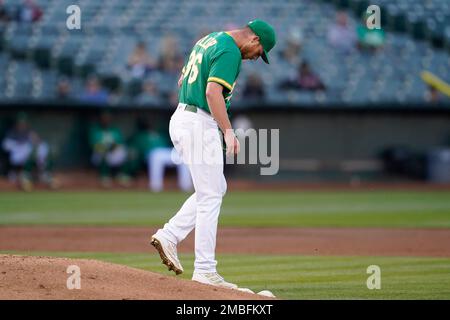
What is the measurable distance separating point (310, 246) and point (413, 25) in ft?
48.0

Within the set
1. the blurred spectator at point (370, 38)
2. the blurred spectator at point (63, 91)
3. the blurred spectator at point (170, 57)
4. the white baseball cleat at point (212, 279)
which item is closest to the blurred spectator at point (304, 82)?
the blurred spectator at point (370, 38)

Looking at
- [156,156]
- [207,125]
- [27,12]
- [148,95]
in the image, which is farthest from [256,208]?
[207,125]

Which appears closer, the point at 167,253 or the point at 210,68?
the point at 210,68

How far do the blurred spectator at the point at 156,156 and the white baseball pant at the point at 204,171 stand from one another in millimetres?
14561

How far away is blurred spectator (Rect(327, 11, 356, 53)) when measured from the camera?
24672 millimetres

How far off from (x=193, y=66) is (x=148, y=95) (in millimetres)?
15563

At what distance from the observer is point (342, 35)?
24734 mm

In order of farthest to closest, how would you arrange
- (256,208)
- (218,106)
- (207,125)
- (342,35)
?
(342,35) → (256,208) → (207,125) → (218,106)

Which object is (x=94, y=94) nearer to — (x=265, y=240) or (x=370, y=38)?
(x=370, y=38)

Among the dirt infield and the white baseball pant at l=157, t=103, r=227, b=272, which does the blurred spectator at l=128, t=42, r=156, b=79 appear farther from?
the white baseball pant at l=157, t=103, r=227, b=272

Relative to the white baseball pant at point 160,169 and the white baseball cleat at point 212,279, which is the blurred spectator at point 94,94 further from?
the white baseball cleat at point 212,279

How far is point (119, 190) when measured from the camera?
72.7 ft
